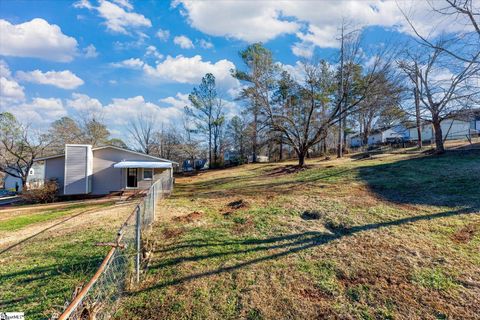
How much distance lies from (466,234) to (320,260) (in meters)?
3.22

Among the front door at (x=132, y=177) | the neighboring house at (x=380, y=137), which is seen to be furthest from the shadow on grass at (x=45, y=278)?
the neighboring house at (x=380, y=137)

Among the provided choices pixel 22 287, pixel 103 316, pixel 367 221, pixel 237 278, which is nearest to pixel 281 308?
pixel 237 278

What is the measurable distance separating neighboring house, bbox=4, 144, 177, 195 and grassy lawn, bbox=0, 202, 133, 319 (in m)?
10.1

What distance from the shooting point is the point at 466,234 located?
15.5ft

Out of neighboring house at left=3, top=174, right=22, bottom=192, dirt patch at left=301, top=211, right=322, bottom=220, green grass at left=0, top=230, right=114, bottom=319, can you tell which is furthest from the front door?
neighboring house at left=3, top=174, right=22, bottom=192

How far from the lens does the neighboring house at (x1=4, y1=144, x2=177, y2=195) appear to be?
16.2 m

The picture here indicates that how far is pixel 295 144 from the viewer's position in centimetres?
1697

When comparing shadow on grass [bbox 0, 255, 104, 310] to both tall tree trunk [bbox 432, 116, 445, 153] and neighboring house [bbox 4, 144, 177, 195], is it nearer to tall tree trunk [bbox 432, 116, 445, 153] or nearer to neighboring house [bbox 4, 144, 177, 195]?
neighboring house [bbox 4, 144, 177, 195]

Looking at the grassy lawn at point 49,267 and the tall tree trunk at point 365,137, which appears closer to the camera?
the grassy lawn at point 49,267

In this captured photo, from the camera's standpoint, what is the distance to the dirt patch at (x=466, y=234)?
455cm

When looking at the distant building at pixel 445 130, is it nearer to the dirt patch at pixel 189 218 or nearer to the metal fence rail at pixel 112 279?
the dirt patch at pixel 189 218

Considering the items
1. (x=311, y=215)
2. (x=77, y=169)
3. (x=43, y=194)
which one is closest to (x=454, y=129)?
(x=311, y=215)

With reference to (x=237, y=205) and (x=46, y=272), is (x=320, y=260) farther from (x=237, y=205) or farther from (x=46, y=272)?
(x=46, y=272)

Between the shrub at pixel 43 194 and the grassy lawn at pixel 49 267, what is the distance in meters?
11.4
